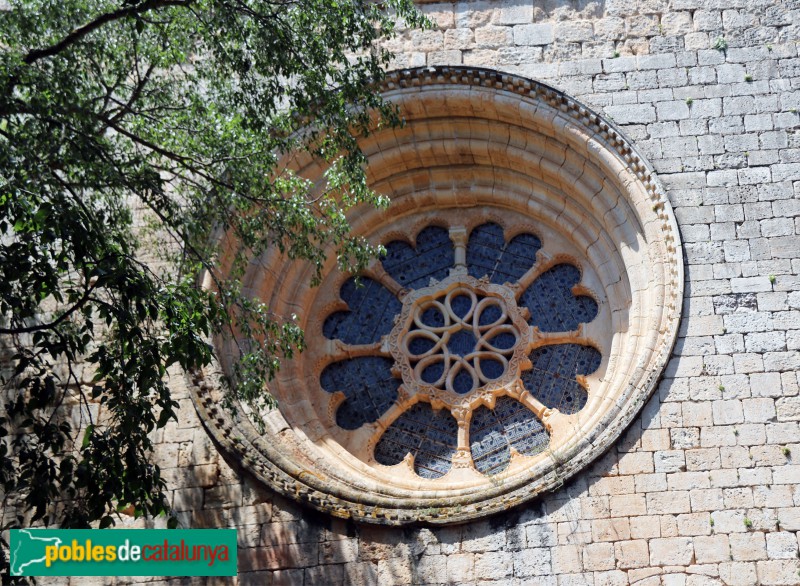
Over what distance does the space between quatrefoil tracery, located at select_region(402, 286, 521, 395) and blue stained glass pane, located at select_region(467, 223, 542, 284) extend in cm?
31

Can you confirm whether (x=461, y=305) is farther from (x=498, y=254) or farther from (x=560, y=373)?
(x=560, y=373)

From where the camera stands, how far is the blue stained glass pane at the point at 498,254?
47.1 feet

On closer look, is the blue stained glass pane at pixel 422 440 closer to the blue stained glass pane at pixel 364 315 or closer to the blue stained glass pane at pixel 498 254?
the blue stained glass pane at pixel 364 315

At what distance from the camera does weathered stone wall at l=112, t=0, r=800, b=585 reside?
38.1 feet

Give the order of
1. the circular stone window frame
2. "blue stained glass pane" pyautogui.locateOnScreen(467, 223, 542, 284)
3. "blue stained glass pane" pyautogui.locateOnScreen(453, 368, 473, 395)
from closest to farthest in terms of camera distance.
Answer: the circular stone window frame → "blue stained glass pane" pyautogui.locateOnScreen(453, 368, 473, 395) → "blue stained glass pane" pyautogui.locateOnScreen(467, 223, 542, 284)

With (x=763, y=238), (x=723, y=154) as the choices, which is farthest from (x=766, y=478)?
(x=723, y=154)

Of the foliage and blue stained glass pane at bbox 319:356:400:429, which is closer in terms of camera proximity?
the foliage

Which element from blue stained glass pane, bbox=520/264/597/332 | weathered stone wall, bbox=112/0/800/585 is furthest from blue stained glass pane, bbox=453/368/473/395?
weathered stone wall, bbox=112/0/800/585

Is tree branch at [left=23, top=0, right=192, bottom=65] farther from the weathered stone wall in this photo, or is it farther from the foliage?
the weathered stone wall

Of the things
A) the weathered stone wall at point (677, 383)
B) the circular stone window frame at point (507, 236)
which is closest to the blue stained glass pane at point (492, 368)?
the circular stone window frame at point (507, 236)

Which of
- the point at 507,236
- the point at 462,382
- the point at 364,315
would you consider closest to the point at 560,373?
the point at 462,382

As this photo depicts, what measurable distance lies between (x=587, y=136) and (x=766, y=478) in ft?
12.1

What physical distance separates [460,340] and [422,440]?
1109mm

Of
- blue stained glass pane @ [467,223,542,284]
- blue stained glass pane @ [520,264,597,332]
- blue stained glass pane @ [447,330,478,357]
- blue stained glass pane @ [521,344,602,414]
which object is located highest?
blue stained glass pane @ [467,223,542,284]
